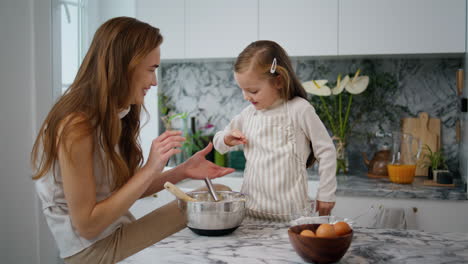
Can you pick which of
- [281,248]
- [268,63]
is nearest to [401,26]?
[268,63]

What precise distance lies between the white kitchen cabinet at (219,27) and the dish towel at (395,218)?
126cm

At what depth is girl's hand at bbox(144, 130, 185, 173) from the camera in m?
1.32

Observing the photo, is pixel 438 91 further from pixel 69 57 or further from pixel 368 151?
pixel 69 57

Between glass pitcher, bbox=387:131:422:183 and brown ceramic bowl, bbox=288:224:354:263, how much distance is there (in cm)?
171

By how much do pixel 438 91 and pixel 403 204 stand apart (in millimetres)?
917

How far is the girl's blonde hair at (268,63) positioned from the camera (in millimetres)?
1659

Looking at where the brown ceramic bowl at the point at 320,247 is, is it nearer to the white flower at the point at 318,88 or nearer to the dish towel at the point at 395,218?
the dish towel at the point at 395,218

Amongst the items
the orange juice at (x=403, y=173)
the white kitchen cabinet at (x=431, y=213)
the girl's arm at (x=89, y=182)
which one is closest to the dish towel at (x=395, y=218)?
the white kitchen cabinet at (x=431, y=213)

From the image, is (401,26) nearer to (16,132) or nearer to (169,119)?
(169,119)

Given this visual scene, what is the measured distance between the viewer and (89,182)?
1.36 meters

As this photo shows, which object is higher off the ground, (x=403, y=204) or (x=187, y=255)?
(x=187, y=255)

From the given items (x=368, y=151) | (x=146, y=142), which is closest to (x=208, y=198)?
(x=146, y=142)

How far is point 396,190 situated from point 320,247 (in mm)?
1582

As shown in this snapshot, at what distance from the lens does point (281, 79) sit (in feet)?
5.63
